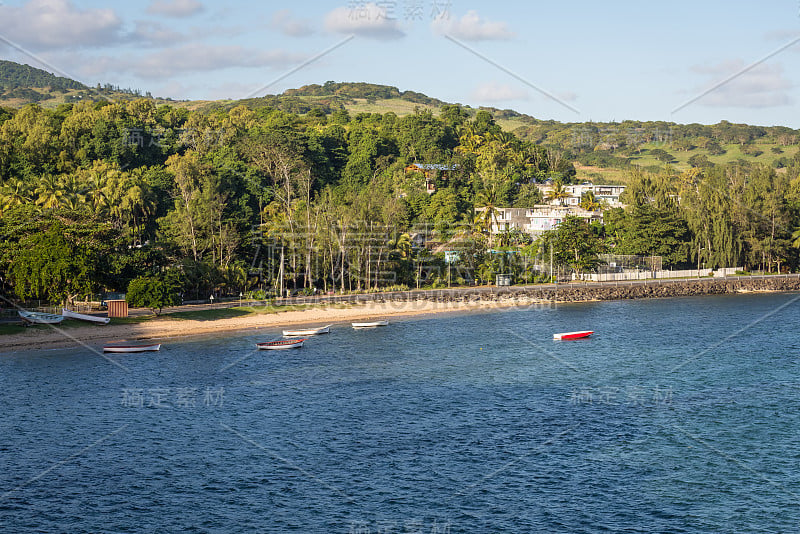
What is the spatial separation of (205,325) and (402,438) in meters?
47.2

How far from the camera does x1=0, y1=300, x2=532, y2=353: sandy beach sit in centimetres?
8038

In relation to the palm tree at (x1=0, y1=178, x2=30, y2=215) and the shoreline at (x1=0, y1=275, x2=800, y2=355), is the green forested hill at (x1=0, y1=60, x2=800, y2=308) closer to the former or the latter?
the palm tree at (x1=0, y1=178, x2=30, y2=215)

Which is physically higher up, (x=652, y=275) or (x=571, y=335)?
(x=652, y=275)

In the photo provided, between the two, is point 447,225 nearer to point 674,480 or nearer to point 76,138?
point 76,138

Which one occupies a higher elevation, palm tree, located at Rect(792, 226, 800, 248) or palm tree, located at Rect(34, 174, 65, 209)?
palm tree, located at Rect(34, 174, 65, 209)

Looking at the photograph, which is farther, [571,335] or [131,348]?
[571,335]

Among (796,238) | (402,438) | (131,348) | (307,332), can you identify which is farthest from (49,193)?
(796,238)

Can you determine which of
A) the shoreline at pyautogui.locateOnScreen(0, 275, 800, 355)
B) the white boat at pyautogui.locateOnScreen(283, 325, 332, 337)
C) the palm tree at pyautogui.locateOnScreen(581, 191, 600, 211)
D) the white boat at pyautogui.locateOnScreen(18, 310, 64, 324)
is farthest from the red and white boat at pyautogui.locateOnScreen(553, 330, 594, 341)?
the palm tree at pyautogui.locateOnScreen(581, 191, 600, 211)

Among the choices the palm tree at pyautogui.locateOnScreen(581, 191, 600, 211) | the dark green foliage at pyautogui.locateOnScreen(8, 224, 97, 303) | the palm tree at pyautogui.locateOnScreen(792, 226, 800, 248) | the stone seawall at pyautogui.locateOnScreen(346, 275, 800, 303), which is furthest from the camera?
the palm tree at pyautogui.locateOnScreen(581, 191, 600, 211)

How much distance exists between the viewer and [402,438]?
52.1 metres

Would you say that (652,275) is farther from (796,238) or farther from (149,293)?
(149,293)

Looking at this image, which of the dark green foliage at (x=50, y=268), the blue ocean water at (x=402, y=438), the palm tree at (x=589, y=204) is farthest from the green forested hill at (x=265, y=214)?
the blue ocean water at (x=402, y=438)

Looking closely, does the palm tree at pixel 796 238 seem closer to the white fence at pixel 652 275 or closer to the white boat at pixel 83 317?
the white fence at pixel 652 275

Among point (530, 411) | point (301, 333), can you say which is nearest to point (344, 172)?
point (301, 333)
